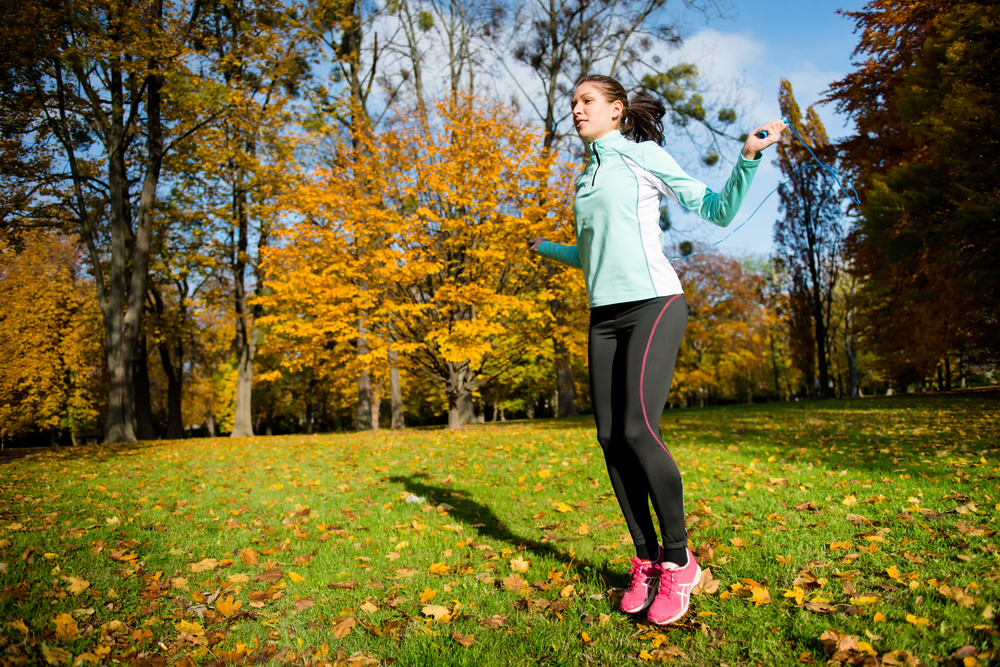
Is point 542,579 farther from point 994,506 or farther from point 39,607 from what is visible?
point 994,506

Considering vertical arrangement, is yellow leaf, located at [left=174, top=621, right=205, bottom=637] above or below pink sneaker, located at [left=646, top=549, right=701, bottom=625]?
below

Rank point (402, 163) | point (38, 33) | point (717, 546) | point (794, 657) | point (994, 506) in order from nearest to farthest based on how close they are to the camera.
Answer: point (794, 657) < point (717, 546) < point (994, 506) < point (38, 33) < point (402, 163)

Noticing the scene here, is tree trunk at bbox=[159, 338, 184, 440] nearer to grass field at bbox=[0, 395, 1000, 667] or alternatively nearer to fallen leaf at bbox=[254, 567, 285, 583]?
grass field at bbox=[0, 395, 1000, 667]

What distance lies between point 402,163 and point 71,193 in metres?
10.5

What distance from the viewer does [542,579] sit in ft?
9.40

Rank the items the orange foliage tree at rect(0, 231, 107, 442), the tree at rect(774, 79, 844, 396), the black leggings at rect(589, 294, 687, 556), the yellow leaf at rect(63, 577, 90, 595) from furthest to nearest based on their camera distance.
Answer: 1. the tree at rect(774, 79, 844, 396)
2. the orange foliage tree at rect(0, 231, 107, 442)
3. the yellow leaf at rect(63, 577, 90, 595)
4. the black leggings at rect(589, 294, 687, 556)

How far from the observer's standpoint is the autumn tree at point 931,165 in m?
9.75

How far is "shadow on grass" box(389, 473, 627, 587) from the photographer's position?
2.86 metres

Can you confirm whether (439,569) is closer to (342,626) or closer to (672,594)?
(342,626)

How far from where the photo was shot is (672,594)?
2.24 m

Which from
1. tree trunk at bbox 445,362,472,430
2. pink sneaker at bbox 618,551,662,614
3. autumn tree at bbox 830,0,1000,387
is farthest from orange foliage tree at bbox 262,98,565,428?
pink sneaker at bbox 618,551,662,614

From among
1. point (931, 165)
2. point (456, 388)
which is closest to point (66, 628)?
point (456, 388)

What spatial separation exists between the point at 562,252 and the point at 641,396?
3.02 feet

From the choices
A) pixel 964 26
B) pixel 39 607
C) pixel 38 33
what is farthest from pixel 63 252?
pixel 964 26
